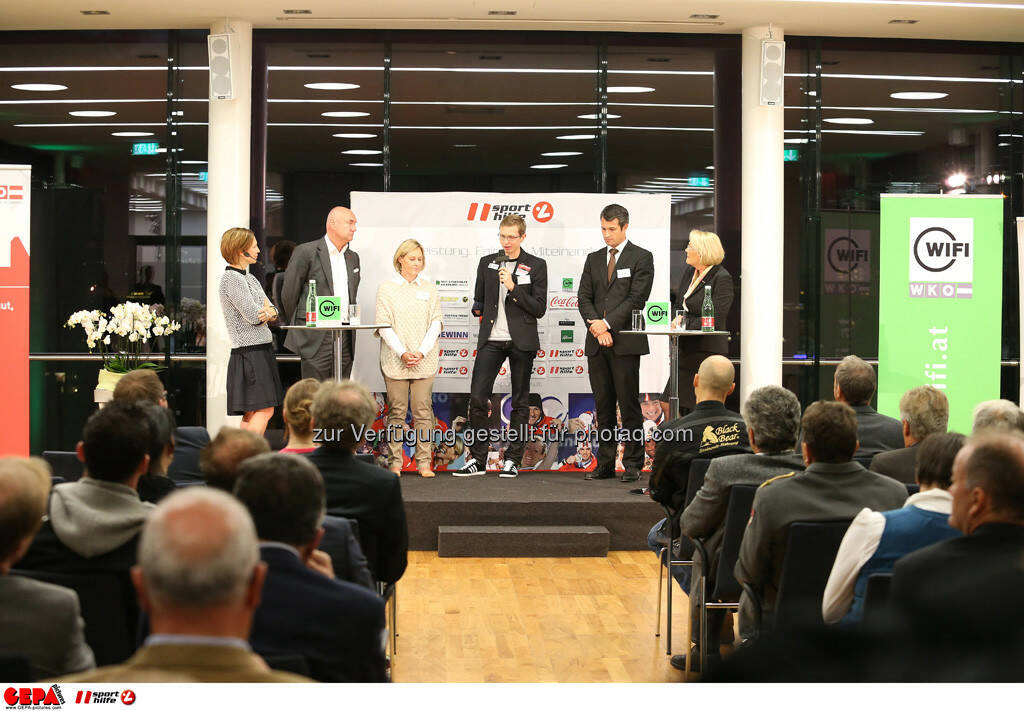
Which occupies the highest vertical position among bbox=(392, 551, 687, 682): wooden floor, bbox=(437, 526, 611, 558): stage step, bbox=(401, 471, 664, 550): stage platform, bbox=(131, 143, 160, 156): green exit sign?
bbox=(131, 143, 160, 156): green exit sign

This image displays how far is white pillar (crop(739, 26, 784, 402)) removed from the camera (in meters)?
8.84

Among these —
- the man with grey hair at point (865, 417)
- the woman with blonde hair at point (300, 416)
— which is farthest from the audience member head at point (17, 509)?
the man with grey hair at point (865, 417)

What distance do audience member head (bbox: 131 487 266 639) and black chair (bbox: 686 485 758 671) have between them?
2515 millimetres

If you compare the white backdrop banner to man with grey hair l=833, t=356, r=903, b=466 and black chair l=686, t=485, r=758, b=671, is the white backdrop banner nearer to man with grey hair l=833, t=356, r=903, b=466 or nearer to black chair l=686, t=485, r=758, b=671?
man with grey hair l=833, t=356, r=903, b=466

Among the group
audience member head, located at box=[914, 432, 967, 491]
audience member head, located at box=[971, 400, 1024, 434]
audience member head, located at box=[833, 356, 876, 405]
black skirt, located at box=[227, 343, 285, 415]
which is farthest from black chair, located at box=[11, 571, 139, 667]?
black skirt, located at box=[227, 343, 285, 415]

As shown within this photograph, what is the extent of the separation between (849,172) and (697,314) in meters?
2.68

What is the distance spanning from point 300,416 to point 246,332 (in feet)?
10.6

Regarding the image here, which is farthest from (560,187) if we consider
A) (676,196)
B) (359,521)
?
(359,521)

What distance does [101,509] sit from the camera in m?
2.92

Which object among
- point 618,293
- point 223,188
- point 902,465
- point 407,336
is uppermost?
point 223,188

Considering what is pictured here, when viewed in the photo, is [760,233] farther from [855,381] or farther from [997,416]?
[997,416]

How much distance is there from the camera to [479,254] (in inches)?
332

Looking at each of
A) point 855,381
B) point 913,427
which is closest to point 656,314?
point 855,381

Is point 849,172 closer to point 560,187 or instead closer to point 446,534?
point 560,187
